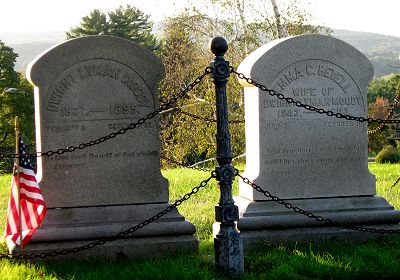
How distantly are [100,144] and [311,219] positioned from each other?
7.64 ft

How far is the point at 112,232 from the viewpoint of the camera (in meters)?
6.86

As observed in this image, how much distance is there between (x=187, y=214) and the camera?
918 centimetres

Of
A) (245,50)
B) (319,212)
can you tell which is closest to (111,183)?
(319,212)

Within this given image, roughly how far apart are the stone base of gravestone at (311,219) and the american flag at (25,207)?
2.04 meters

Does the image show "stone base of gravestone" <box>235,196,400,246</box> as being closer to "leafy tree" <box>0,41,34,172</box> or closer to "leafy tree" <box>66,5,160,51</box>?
"leafy tree" <box>0,41,34,172</box>

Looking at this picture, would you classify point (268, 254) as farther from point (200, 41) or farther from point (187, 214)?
point (200, 41)

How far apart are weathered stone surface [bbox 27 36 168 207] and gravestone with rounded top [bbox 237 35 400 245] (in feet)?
3.56

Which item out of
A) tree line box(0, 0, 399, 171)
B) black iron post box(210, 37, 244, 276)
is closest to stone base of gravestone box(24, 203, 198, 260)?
black iron post box(210, 37, 244, 276)

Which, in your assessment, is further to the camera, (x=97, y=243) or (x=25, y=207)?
(x=25, y=207)

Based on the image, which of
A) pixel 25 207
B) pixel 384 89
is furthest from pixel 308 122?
pixel 384 89

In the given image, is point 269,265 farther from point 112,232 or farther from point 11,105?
point 11,105

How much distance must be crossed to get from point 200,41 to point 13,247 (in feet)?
64.3

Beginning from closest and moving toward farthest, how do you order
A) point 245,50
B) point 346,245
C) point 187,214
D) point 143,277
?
point 143,277, point 346,245, point 187,214, point 245,50

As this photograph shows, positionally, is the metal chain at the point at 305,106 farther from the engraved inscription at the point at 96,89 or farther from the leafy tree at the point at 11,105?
Answer: the leafy tree at the point at 11,105
